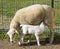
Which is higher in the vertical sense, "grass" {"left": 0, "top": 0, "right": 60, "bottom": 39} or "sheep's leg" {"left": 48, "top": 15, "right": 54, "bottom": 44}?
"grass" {"left": 0, "top": 0, "right": 60, "bottom": 39}

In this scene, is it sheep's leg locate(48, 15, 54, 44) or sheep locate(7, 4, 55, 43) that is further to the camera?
sheep's leg locate(48, 15, 54, 44)

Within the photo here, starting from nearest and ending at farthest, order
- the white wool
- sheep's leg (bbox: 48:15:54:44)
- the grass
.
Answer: the white wool < sheep's leg (bbox: 48:15:54:44) < the grass

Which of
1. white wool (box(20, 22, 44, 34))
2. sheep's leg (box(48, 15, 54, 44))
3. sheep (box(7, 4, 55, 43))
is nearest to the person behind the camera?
white wool (box(20, 22, 44, 34))

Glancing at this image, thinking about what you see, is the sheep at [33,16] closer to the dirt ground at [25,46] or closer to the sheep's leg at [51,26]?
the sheep's leg at [51,26]

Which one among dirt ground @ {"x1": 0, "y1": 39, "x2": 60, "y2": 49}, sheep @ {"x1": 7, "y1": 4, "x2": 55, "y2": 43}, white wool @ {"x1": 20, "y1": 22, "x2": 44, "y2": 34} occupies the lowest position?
dirt ground @ {"x1": 0, "y1": 39, "x2": 60, "y2": 49}

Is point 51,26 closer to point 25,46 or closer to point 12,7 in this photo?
point 25,46

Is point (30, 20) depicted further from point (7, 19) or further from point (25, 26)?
point (7, 19)

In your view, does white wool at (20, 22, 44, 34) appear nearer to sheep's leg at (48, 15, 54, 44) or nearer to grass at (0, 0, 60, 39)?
sheep's leg at (48, 15, 54, 44)

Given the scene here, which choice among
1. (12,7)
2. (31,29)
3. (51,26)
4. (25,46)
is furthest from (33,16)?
(12,7)

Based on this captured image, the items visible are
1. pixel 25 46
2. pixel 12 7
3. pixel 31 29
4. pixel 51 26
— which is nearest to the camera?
pixel 31 29

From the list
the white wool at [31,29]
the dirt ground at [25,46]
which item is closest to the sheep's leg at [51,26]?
the dirt ground at [25,46]

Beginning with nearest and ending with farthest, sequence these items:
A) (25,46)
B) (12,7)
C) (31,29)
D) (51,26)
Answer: (31,29)
(25,46)
(51,26)
(12,7)

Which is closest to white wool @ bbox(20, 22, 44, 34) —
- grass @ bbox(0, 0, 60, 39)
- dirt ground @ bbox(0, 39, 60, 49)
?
dirt ground @ bbox(0, 39, 60, 49)

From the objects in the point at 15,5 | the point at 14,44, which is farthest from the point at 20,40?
the point at 15,5
